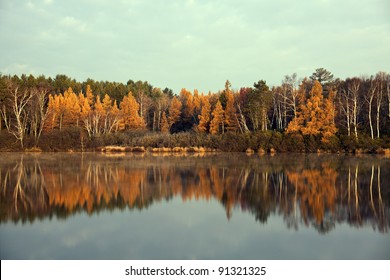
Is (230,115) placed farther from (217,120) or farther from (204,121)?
(204,121)

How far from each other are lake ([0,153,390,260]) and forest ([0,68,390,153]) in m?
22.5

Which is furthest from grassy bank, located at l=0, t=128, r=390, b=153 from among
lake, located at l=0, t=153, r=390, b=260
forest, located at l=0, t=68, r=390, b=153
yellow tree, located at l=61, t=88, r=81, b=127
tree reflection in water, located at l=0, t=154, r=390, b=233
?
lake, located at l=0, t=153, r=390, b=260

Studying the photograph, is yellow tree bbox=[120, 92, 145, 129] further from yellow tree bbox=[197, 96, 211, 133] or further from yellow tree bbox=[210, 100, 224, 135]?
yellow tree bbox=[210, 100, 224, 135]

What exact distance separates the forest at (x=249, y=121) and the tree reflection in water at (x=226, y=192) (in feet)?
64.5

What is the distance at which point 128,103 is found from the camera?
62.6 metres

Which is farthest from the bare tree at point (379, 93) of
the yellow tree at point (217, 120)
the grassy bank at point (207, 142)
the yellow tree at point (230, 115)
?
the yellow tree at point (217, 120)

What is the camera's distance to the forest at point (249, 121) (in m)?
40.6

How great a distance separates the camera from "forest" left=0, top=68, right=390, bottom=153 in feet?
133

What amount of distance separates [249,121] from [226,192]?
41.3 meters

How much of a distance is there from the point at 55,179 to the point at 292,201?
36.8 feet

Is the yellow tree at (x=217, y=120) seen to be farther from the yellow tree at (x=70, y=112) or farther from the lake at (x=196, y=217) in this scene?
the lake at (x=196, y=217)
